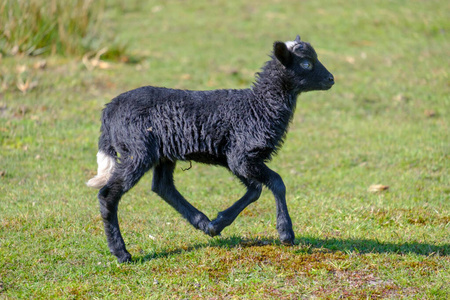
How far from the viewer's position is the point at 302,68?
6035mm

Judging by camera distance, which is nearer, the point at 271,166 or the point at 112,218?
the point at 112,218

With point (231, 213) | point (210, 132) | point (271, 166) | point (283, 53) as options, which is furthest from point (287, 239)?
point (271, 166)

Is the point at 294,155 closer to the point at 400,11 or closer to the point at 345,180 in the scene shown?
the point at 345,180

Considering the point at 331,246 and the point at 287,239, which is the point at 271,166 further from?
the point at 287,239

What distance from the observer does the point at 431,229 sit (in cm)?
685

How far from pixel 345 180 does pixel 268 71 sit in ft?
11.5

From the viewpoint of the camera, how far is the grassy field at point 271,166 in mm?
5500

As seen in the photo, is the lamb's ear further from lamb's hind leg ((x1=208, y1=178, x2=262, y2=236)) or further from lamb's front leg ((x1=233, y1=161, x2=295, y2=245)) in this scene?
lamb's hind leg ((x1=208, y1=178, x2=262, y2=236))

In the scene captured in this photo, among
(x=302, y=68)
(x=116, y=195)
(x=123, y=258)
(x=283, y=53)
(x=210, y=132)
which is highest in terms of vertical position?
(x=283, y=53)

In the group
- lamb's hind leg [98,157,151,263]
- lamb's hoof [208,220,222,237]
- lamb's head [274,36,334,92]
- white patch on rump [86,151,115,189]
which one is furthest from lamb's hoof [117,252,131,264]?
lamb's head [274,36,334,92]

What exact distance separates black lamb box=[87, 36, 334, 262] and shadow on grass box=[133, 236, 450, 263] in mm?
234

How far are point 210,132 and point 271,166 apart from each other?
413cm

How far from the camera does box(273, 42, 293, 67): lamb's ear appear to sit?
5795 millimetres

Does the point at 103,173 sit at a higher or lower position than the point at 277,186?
lower
